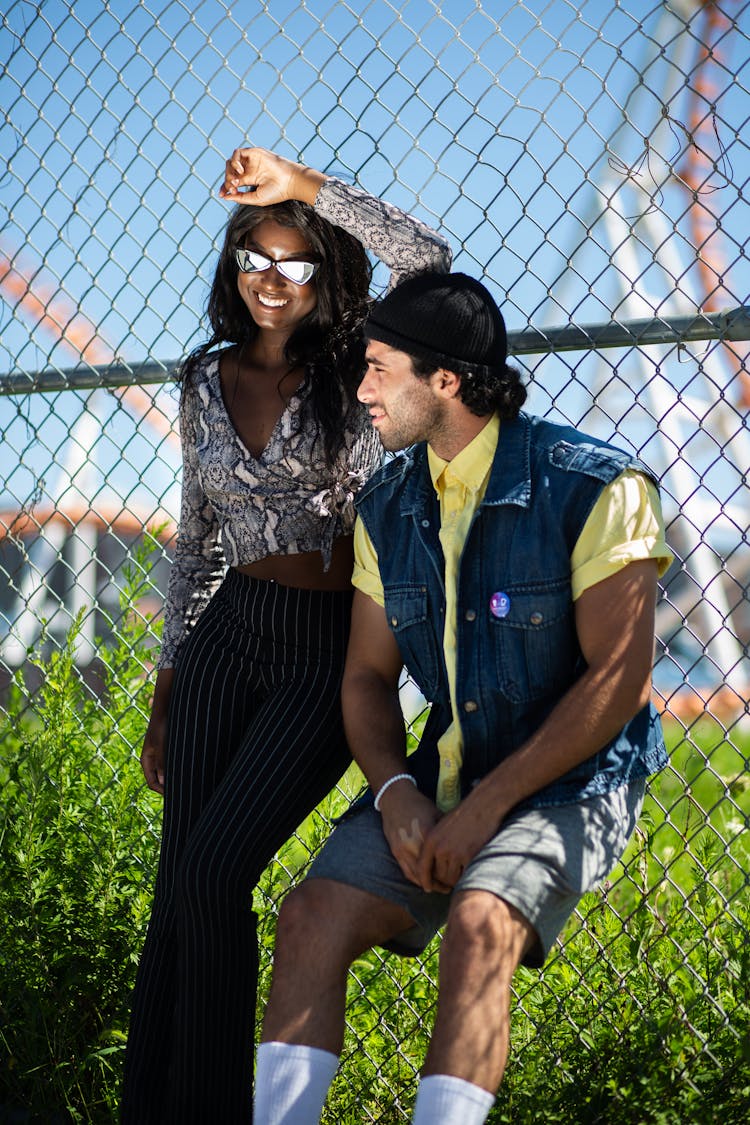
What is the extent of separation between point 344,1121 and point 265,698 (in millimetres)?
1047

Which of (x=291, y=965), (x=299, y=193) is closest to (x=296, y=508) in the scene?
(x=299, y=193)

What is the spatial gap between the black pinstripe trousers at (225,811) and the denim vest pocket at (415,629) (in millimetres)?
232

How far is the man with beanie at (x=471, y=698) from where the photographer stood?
6.47 ft

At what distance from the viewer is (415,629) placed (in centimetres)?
239

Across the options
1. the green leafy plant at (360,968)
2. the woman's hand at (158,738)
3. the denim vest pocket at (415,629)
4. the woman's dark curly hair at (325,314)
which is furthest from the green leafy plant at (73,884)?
the denim vest pocket at (415,629)

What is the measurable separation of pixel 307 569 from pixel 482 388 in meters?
0.59

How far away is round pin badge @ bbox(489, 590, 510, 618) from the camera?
2.25 m

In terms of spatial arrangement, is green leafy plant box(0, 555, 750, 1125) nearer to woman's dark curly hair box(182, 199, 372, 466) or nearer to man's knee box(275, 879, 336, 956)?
man's knee box(275, 879, 336, 956)

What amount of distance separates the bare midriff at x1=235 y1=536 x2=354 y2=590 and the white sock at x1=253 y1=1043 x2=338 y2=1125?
992 millimetres

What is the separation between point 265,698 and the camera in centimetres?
265

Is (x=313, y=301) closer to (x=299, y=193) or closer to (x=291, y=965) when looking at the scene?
(x=299, y=193)

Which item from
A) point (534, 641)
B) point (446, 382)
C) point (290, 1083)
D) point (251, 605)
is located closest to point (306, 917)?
point (290, 1083)

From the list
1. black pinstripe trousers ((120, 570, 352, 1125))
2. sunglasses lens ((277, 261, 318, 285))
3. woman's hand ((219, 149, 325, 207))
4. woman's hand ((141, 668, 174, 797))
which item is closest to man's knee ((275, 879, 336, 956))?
black pinstripe trousers ((120, 570, 352, 1125))

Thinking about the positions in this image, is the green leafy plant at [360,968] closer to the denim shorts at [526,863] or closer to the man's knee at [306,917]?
the denim shorts at [526,863]
